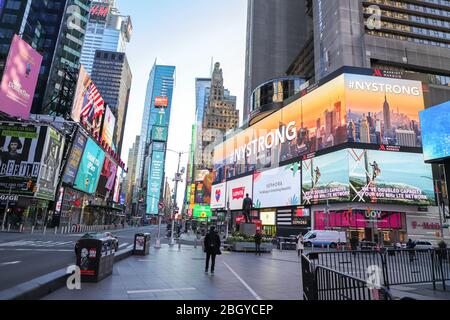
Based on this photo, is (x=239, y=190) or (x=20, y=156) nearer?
(x=20, y=156)

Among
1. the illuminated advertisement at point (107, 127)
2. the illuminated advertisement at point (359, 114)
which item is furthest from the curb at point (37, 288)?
the illuminated advertisement at point (107, 127)

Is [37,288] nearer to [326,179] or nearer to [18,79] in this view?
[326,179]

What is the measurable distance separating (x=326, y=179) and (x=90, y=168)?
50.0m

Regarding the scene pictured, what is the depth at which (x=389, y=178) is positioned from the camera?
45.4m

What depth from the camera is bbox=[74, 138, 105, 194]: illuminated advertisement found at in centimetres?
6316

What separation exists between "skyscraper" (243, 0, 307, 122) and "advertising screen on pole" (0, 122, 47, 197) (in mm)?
71985

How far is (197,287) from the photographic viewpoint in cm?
952

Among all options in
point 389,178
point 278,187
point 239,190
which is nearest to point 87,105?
point 239,190

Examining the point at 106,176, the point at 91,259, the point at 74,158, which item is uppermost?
the point at 106,176

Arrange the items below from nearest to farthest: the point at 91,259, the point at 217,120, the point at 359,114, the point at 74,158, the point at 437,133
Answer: the point at 91,259
the point at 437,133
the point at 359,114
the point at 74,158
the point at 217,120

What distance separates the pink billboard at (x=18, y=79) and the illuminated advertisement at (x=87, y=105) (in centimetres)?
760

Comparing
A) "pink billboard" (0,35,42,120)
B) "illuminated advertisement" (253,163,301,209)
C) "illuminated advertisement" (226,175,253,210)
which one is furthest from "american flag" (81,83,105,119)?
"illuminated advertisement" (253,163,301,209)
